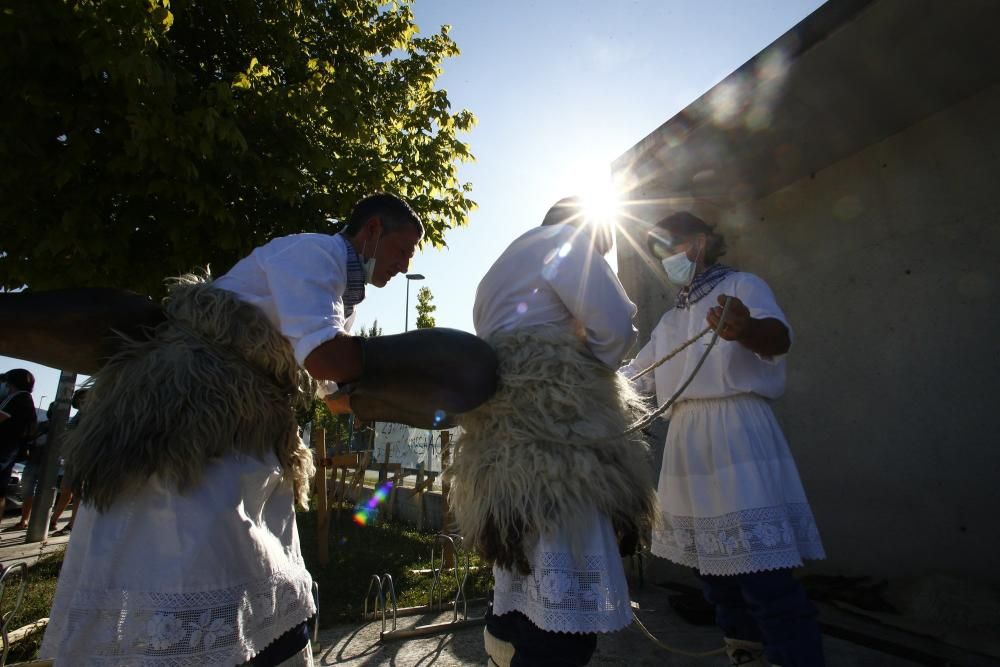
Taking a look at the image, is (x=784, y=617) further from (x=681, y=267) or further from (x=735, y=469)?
(x=681, y=267)

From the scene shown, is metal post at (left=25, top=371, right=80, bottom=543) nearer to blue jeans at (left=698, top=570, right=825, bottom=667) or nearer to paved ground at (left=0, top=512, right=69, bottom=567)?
paved ground at (left=0, top=512, right=69, bottom=567)

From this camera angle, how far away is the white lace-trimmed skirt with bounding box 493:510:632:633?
134cm

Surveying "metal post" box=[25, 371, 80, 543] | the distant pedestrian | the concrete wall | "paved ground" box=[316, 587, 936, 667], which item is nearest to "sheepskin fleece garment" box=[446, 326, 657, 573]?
"paved ground" box=[316, 587, 936, 667]

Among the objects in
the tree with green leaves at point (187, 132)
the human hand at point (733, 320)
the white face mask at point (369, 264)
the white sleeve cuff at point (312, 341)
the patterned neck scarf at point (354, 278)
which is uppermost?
the tree with green leaves at point (187, 132)

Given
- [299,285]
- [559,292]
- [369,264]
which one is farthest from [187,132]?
[559,292]

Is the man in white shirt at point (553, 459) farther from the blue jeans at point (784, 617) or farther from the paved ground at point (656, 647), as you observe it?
the paved ground at point (656, 647)

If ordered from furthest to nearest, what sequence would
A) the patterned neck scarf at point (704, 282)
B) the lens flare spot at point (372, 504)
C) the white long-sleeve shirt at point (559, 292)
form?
the lens flare spot at point (372, 504), the patterned neck scarf at point (704, 282), the white long-sleeve shirt at point (559, 292)

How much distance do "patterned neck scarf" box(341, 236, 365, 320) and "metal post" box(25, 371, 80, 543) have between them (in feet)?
24.0

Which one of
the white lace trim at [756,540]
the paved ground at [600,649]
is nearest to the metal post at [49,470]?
the paved ground at [600,649]

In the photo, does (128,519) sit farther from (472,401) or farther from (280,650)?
(472,401)

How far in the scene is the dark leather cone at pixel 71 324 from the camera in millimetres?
1378

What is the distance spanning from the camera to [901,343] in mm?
3859

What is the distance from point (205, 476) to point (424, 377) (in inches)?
23.7

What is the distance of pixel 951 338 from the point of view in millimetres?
3617
